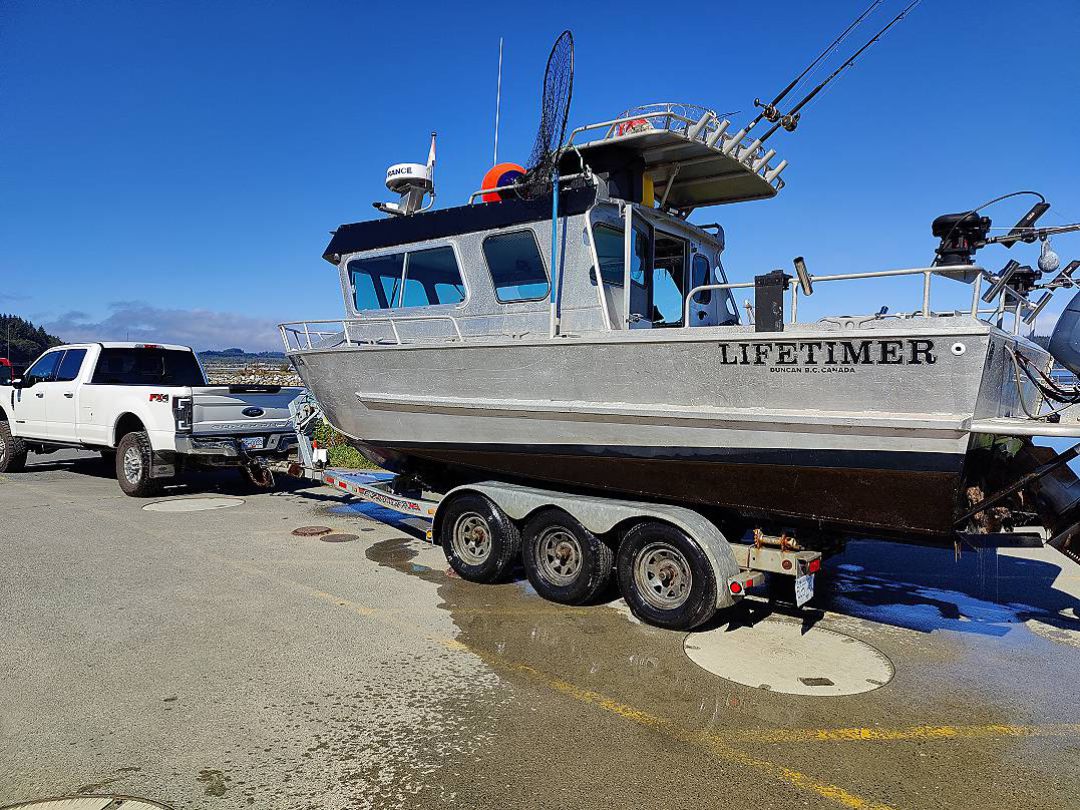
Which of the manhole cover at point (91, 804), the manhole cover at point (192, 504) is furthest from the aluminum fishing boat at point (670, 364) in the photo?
the manhole cover at point (91, 804)

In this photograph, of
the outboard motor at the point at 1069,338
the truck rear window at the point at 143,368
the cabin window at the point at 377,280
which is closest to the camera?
the outboard motor at the point at 1069,338

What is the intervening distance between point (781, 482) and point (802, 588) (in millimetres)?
803

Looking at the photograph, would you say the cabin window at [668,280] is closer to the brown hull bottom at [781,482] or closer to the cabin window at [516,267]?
the cabin window at [516,267]

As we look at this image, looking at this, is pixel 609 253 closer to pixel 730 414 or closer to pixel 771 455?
pixel 730 414

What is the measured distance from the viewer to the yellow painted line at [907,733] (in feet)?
Answer: 12.1

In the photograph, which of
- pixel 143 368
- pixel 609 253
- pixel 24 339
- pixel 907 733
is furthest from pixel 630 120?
pixel 24 339

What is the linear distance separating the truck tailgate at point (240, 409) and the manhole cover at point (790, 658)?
22.8ft

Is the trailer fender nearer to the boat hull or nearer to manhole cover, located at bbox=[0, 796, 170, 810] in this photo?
the boat hull

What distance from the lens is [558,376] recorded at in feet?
18.6

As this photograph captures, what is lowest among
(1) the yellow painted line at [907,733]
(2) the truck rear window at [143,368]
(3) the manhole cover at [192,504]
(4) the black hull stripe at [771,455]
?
(1) the yellow painted line at [907,733]

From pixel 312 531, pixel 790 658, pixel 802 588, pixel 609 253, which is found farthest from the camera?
pixel 312 531

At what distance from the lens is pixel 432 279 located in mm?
7117

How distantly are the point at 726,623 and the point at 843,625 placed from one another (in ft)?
3.02

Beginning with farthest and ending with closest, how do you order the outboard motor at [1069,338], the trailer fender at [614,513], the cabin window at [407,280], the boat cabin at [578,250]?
the cabin window at [407,280]
the boat cabin at [578,250]
the outboard motor at [1069,338]
the trailer fender at [614,513]
